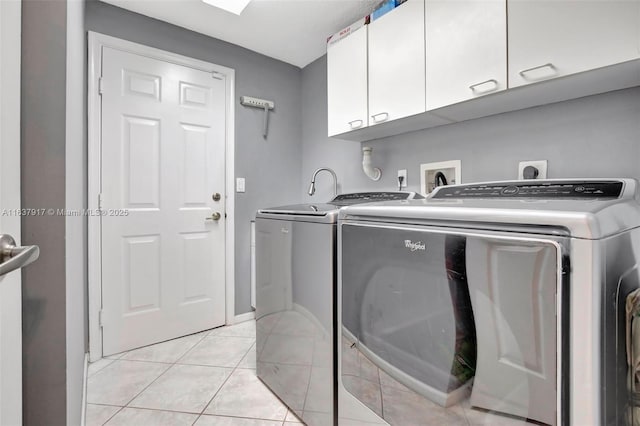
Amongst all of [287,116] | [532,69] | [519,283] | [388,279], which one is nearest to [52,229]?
[388,279]

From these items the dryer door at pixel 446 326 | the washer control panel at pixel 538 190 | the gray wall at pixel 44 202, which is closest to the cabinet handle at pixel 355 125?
the washer control panel at pixel 538 190

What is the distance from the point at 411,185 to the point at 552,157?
29.0 inches

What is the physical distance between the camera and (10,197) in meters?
0.53

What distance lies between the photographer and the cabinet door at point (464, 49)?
121 centimetres

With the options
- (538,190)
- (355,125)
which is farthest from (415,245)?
(355,125)

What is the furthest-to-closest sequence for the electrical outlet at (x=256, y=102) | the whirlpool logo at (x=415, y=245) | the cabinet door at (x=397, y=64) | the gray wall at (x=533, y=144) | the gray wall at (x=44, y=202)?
1. the electrical outlet at (x=256, y=102)
2. the cabinet door at (x=397, y=64)
3. the gray wall at (x=533, y=144)
4. the whirlpool logo at (x=415, y=245)
5. the gray wall at (x=44, y=202)

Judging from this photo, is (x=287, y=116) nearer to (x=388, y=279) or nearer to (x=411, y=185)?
(x=411, y=185)

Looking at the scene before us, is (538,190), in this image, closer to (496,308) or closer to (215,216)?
(496,308)

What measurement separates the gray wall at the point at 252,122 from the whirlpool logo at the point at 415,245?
1869 mm

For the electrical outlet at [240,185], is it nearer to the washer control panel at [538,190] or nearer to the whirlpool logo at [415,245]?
the washer control panel at [538,190]

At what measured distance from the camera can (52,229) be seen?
663 millimetres

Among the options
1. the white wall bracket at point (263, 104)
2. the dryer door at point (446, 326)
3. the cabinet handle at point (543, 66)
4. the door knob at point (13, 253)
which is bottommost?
the dryer door at point (446, 326)

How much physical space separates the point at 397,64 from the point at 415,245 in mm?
1090

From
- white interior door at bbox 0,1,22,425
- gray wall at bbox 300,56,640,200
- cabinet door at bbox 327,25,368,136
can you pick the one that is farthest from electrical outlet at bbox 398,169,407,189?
white interior door at bbox 0,1,22,425
